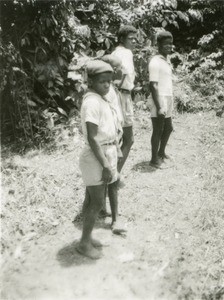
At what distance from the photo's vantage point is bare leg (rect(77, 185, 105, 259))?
3697 millimetres

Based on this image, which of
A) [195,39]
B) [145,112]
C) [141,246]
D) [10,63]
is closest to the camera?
[141,246]

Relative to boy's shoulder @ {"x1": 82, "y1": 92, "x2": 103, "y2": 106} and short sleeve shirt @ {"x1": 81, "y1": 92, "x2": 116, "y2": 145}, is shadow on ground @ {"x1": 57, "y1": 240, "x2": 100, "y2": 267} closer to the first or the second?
short sleeve shirt @ {"x1": 81, "y1": 92, "x2": 116, "y2": 145}

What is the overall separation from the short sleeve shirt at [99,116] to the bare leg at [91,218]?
40 centimetres

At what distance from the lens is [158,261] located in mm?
3754

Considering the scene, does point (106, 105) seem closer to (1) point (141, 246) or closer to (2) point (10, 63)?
(1) point (141, 246)

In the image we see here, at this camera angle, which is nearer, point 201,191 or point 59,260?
point 59,260

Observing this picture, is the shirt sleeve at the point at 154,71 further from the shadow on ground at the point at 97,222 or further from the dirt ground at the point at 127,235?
the shadow on ground at the point at 97,222

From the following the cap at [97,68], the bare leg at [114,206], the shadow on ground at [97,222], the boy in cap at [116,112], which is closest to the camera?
the cap at [97,68]

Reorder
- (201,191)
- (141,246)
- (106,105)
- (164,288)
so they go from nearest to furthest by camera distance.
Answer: (164,288) < (106,105) < (141,246) < (201,191)

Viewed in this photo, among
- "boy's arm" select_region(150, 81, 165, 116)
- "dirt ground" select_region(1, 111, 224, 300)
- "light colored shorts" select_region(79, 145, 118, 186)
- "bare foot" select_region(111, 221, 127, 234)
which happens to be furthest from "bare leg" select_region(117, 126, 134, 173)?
"light colored shorts" select_region(79, 145, 118, 186)

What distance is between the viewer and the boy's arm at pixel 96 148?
3494mm

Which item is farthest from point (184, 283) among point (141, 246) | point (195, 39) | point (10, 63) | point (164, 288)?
point (195, 39)

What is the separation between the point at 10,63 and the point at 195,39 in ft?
19.0

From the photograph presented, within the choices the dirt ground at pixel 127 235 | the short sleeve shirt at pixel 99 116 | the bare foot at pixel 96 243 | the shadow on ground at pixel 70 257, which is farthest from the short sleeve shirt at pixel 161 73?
the shadow on ground at pixel 70 257
